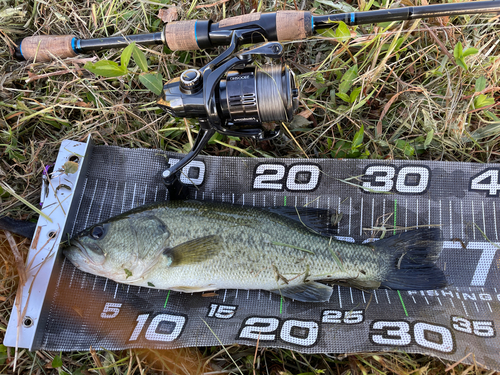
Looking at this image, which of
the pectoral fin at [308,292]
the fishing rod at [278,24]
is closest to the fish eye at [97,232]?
the pectoral fin at [308,292]

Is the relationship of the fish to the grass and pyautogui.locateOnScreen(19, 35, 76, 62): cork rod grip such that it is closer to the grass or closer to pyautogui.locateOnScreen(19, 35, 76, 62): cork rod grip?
the grass

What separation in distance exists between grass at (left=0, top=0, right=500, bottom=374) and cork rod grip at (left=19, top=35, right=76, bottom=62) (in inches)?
3.5

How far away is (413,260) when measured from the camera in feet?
7.95

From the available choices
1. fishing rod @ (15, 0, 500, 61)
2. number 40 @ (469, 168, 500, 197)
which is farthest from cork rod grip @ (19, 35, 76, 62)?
number 40 @ (469, 168, 500, 197)

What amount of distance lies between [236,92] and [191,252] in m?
1.17

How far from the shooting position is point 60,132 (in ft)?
9.30

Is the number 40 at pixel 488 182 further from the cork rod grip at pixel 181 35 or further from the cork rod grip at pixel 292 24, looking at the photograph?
the cork rod grip at pixel 181 35

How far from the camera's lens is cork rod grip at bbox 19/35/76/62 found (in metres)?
2.69

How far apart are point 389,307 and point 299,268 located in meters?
0.76

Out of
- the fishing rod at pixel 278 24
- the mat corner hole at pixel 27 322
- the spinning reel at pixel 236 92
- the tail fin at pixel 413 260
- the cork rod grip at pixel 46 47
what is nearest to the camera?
the spinning reel at pixel 236 92

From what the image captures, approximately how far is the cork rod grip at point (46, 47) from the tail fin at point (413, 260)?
3.06m

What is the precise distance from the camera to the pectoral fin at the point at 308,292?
233cm

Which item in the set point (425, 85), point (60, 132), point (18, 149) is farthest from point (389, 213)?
point (18, 149)

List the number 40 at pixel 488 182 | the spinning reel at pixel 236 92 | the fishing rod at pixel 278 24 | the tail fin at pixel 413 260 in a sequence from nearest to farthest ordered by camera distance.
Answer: the spinning reel at pixel 236 92, the fishing rod at pixel 278 24, the tail fin at pixel 413 260, the number 40 at pixel 488 182
